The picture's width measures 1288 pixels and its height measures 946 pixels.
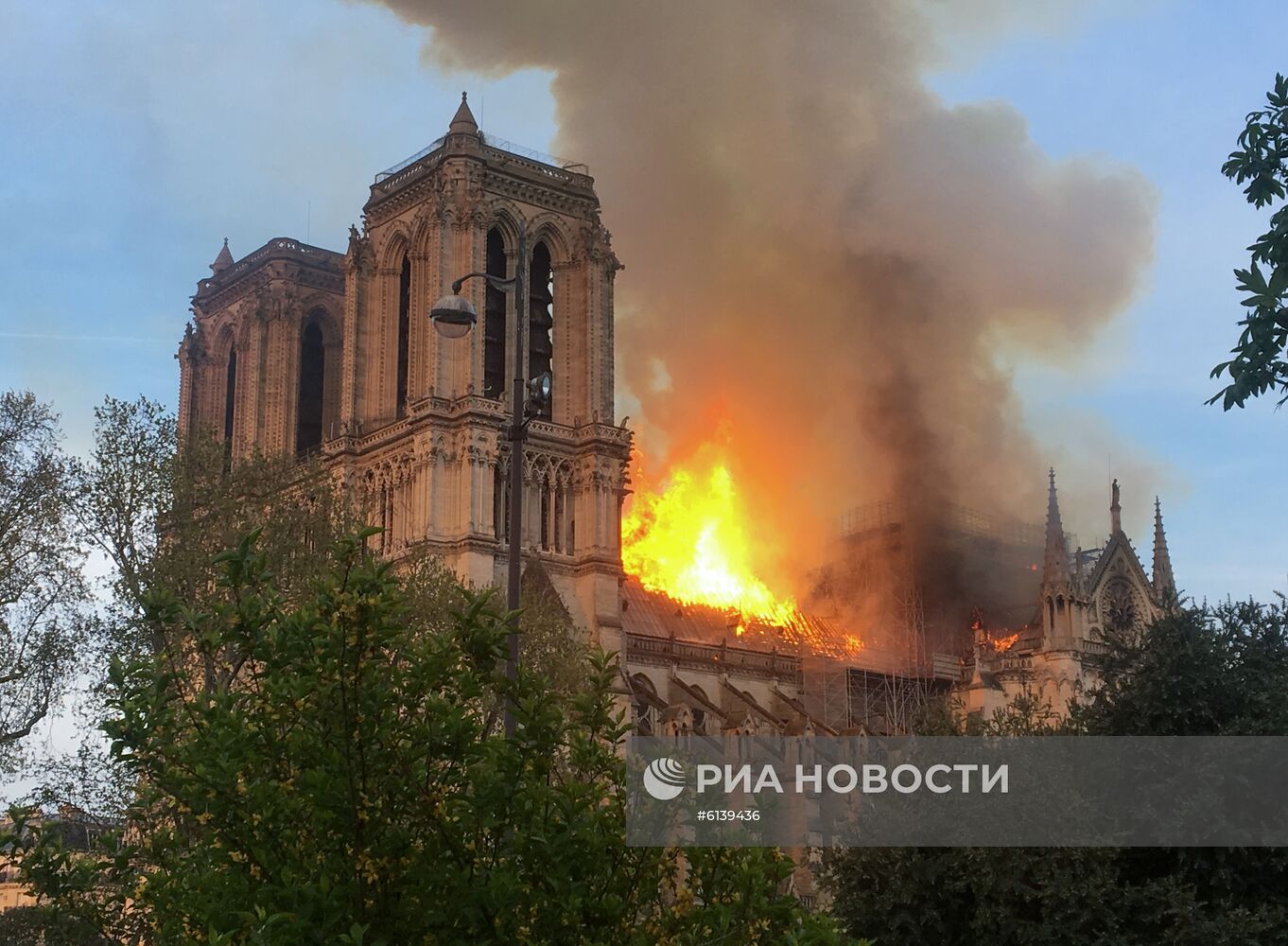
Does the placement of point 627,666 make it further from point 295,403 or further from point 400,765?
point 400,765

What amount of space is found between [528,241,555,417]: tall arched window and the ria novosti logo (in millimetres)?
54736

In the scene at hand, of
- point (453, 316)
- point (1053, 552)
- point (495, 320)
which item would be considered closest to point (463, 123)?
point (495, 320)

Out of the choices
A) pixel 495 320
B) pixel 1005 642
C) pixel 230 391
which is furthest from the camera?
pixel 230 391

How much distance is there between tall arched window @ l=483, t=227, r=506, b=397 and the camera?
72.4m

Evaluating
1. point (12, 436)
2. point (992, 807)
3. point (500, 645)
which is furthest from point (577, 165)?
point (500, 645)

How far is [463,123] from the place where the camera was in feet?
237

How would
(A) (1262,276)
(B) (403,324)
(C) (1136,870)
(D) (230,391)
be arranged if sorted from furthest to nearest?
(D) (230,391) → (B) (403,324) → (C) (1136,870) → (A) (1262,276)

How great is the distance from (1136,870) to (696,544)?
55.6 m

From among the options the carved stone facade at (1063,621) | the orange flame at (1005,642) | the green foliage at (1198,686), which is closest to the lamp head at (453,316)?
the green foliage at (1198,686)

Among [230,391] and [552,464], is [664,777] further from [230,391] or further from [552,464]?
[230,391]

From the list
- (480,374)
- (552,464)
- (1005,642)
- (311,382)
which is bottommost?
(1005,642)

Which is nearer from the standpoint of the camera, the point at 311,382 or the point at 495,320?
the point at 495,320

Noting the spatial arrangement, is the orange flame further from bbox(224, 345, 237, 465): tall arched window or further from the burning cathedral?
bbox(224, 345, 237, 465): tall arched window

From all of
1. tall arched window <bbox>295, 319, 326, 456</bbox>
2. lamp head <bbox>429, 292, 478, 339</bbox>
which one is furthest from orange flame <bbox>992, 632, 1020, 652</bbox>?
lamp head <bbox>429, 292, 478, 339</bbox>
